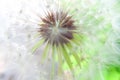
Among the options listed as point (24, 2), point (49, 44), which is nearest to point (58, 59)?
point (49, 44)

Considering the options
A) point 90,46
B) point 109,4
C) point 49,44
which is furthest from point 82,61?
point 109,4

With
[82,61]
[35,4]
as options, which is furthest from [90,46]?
[35,4]

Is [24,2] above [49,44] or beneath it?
above

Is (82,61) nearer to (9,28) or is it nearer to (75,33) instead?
(75,33)

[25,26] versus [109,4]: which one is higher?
[109,4]

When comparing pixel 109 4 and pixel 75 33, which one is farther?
pixel 109 4

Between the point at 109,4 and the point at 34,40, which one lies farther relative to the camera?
the point at 109,4

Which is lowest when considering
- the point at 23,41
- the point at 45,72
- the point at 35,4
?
the point at 45,72

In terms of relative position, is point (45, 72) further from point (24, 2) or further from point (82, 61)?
point (24, 2)
